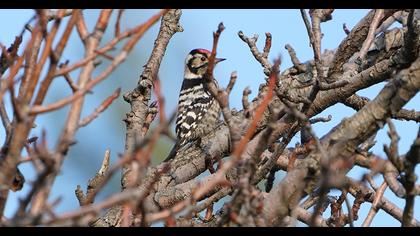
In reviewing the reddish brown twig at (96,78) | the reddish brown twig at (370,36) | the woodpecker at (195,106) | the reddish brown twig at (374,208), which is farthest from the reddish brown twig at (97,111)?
the woodpecker at (195,106)

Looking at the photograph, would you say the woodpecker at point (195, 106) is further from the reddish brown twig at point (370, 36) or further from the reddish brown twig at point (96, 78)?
the reddish brown twig at point (96, 78)

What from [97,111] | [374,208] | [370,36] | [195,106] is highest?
[195,106]

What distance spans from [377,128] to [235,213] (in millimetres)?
1010

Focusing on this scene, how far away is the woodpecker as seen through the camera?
1030 cm

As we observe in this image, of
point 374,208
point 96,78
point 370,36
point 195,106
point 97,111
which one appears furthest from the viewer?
point 195,106

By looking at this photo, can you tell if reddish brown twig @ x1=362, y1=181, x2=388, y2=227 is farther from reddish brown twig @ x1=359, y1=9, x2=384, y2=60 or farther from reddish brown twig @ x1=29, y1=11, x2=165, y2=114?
reddish brown twig @ x1=29, y1=11, x2=165, y2=114

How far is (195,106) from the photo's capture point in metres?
10.8

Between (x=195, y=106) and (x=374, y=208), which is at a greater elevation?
(x=195, y=106)

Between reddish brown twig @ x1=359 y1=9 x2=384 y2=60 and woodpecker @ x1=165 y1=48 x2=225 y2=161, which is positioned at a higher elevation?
woodpecker @ x1=165 y1=48 x2=225 y2=161

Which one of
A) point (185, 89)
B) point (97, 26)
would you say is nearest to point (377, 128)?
point (97, 26)

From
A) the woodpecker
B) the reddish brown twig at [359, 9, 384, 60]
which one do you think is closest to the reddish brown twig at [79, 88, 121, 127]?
the reddish brown twig at [359, 9, 384, 60]

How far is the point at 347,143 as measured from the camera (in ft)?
13.1

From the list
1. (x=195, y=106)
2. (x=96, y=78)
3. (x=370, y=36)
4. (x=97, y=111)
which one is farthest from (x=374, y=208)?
(x=195, y=106)

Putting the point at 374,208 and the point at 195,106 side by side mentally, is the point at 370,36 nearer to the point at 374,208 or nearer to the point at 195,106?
the point at 374,208
